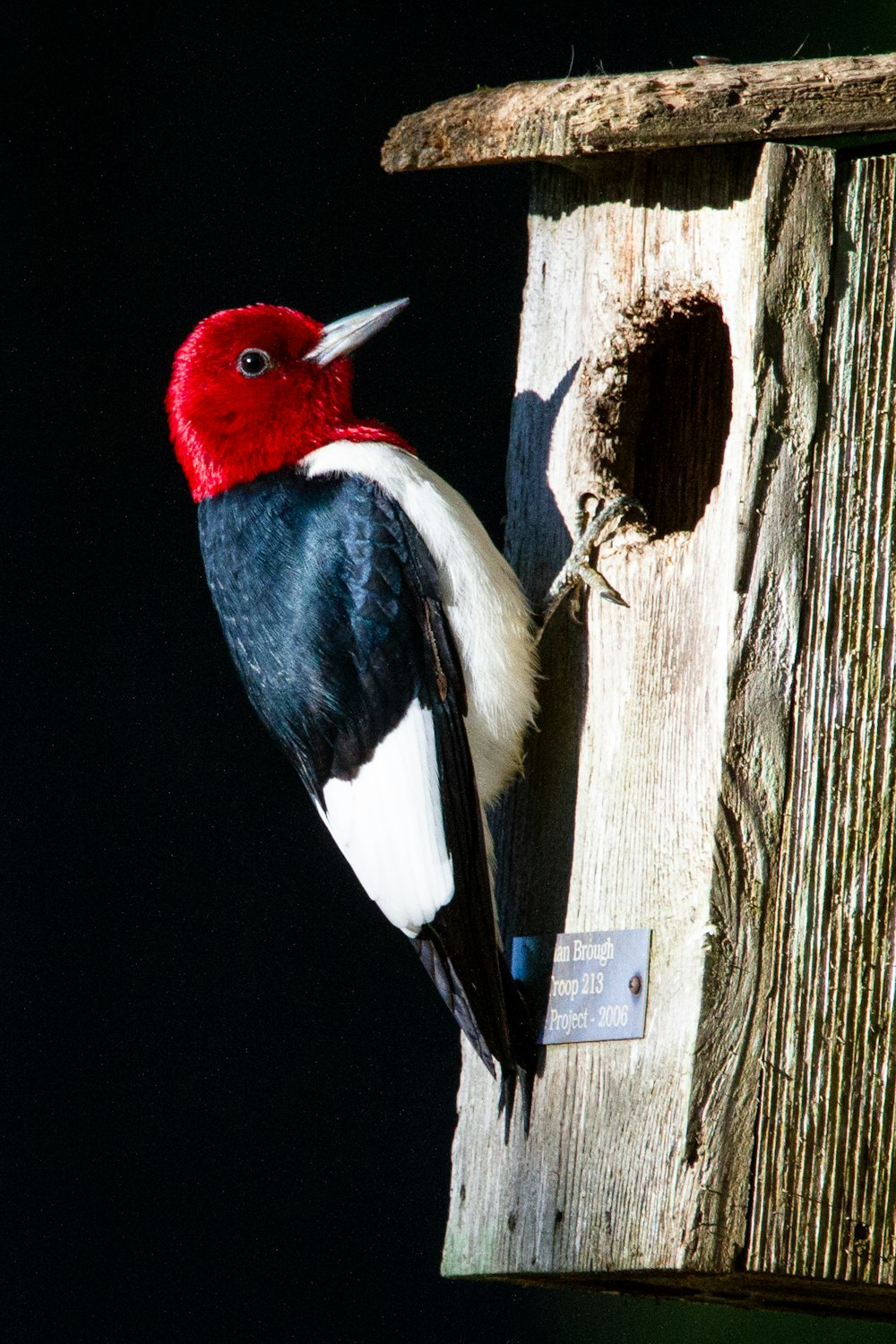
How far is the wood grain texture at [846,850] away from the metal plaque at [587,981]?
18cm

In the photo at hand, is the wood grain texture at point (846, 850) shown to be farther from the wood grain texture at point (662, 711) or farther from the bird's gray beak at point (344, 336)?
the bird's gray beak at point (344, 336)

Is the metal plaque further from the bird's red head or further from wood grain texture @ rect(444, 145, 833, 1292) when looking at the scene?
the bird's red head

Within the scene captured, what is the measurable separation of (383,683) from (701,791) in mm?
456

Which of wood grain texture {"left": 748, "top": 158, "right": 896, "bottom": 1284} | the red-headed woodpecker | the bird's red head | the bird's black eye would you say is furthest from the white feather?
wood grain texture {"left": 748, "top": 158, "right": 896, "bottom": 1284}

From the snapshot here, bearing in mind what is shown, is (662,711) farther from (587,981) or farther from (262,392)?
(262,392)

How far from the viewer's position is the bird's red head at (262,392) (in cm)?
278

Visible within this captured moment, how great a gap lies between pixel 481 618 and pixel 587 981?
49 centimetres

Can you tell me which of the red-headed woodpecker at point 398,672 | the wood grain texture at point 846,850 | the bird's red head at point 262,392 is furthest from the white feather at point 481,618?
the wood grain texture at point 846,850

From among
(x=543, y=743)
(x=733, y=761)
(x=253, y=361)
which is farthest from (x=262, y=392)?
(x=733, y=761)

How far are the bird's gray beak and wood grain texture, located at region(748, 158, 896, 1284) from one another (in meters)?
0.74

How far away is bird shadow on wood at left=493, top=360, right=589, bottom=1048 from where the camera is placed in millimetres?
2510

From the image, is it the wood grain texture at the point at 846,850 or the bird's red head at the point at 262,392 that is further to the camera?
the bird's red head at the point at 262,392

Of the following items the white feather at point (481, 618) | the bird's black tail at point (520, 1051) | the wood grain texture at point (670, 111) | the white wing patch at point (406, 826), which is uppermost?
the wood grain texture at point (670, 111)

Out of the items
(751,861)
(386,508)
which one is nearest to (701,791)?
(751,861)
